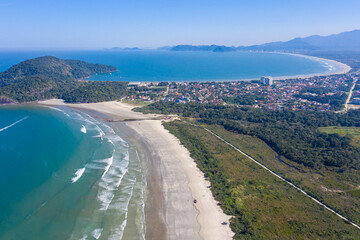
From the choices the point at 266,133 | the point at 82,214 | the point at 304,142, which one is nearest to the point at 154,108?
the point at 266,133

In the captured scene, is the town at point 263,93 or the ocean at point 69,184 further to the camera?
the town at point 263,93

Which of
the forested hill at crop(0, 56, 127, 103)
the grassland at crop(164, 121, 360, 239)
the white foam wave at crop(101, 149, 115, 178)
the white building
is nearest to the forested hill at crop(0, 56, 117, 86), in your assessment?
the forested hill at crop(0, 56, 127, 103)

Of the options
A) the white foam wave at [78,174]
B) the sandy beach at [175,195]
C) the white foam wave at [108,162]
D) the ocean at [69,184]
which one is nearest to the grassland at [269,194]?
the sandy beach at [175,195]

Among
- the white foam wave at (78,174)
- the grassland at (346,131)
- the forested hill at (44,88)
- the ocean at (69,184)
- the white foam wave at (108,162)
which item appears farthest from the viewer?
the forested hill at (44,88)

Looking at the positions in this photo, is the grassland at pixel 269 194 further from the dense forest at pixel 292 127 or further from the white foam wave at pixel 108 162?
the white foam wave at pixel 108 162

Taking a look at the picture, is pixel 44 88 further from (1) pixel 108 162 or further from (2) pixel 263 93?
(2) pixel 263 93

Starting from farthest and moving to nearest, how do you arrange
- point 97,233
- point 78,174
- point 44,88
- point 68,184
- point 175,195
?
point 44,88 → point 78,174 → point 68,184 → point 175,195 → point 97,233

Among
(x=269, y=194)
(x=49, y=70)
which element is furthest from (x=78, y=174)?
(x=49, y=70)
